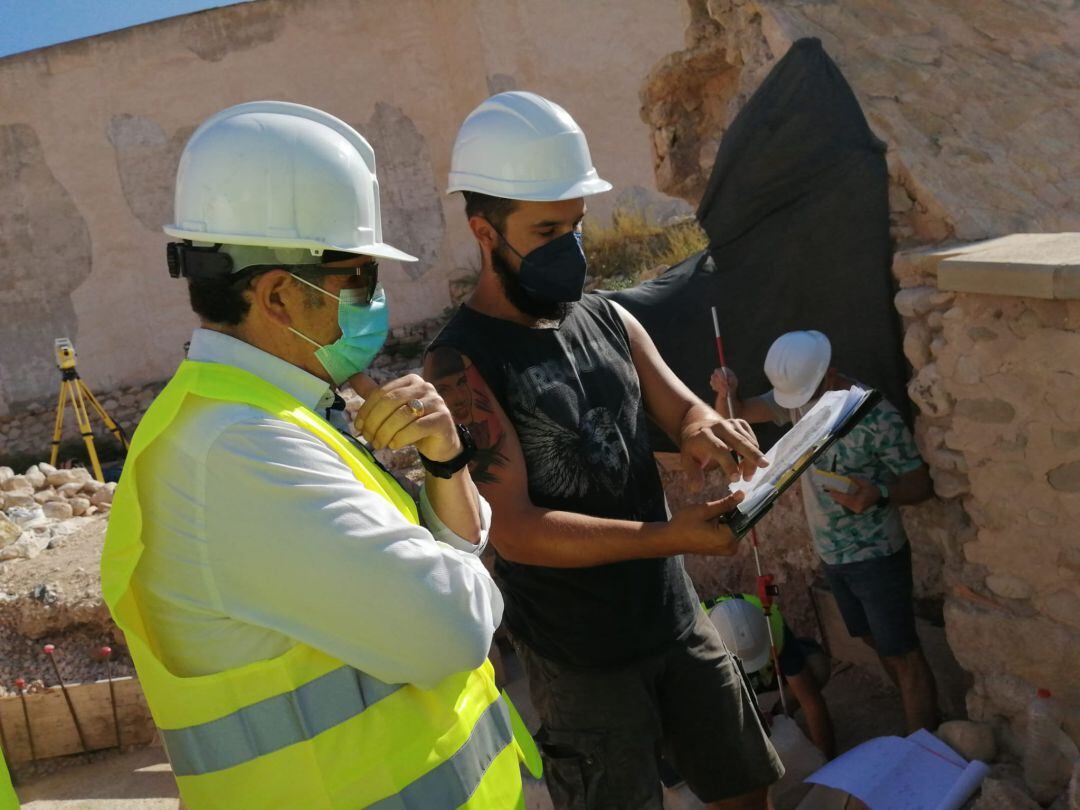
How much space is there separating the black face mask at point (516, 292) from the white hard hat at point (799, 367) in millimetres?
1408

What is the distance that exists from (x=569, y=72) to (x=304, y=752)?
12568 millimetres

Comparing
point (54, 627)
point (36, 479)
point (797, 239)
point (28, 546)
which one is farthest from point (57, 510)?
point (797, 239)

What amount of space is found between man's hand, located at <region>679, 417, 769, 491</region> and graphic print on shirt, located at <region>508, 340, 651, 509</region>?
0.16 metres

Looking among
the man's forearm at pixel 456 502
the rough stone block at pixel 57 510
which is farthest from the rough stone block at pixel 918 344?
the rough stone block at pixel 57 510

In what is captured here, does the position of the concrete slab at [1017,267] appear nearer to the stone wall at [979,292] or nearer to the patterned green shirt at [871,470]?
the stone wall at [979,292]

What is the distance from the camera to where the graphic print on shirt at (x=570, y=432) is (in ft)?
8.53

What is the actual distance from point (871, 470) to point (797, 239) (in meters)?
1.00

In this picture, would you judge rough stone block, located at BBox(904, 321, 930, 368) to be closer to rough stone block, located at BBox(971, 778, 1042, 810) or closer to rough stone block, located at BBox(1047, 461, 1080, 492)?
rough stone block, located at BBox(1047, 461, 1080, 492)

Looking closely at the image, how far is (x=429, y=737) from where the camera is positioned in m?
1.75

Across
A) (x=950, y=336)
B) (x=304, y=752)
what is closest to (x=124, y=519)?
(x=304, y=752)

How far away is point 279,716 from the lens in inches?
65.1

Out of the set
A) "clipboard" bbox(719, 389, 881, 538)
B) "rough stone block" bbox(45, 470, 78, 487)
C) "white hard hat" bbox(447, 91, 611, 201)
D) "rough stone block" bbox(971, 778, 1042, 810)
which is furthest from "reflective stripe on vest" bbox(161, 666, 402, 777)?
"rough stone block" bbox(45, 470, 78, 487)

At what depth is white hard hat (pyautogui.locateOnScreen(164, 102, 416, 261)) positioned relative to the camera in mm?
1760

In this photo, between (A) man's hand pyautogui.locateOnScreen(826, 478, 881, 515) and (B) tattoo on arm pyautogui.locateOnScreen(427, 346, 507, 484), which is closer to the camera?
(B) tattoo on arm pyautogui.locateOnScreen(427, 346, 507, 484)
